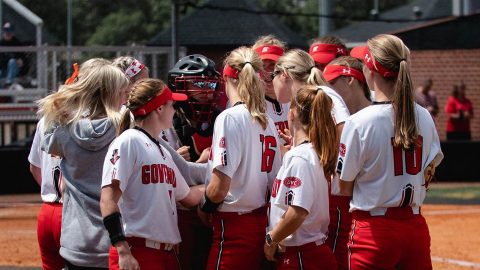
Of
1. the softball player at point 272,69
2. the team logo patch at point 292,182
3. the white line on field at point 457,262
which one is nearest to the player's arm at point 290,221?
the team logo patch at point 292,182

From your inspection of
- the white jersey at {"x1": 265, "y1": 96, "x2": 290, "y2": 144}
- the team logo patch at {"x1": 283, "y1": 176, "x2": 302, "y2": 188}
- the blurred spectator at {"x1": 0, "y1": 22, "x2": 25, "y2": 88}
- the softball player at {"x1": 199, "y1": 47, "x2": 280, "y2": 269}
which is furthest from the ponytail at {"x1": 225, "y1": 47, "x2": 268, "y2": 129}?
the blurred spectator at {"x1": 0, "y1": 22, "x2": 25, "y2": 88}

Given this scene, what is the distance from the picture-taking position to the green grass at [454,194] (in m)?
17.4

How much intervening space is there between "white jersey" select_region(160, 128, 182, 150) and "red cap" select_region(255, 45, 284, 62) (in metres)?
0.91

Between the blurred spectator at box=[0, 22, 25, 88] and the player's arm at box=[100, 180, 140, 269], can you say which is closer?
the player's arm at box=[100, 180, 140, 269]

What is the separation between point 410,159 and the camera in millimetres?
5348

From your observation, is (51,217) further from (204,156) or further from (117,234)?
(117,234)

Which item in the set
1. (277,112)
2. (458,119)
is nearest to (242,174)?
(277,112)

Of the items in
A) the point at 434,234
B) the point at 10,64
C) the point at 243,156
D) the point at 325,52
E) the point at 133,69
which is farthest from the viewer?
the point at 10,64

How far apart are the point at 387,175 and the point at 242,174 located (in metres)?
0.89

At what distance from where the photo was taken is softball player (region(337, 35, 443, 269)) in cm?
527

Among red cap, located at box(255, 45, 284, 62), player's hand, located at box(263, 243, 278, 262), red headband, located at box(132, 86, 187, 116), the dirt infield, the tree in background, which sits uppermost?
the tree in background

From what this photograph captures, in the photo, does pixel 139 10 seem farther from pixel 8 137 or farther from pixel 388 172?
pixel 388 172

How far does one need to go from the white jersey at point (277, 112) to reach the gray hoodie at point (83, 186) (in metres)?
1.51

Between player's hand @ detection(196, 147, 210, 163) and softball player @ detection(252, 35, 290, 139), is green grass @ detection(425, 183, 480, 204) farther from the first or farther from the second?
player's hand @ detection(196, 147, 210, 163)
